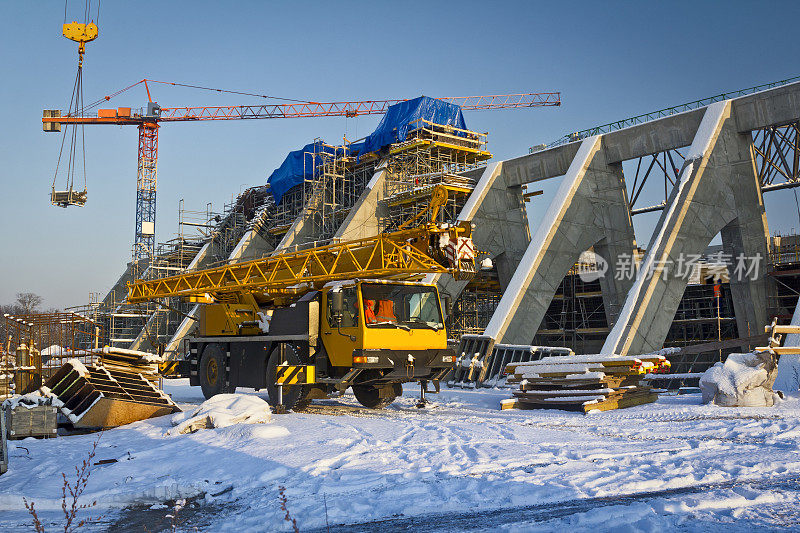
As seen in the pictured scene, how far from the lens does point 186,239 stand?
50062 mm

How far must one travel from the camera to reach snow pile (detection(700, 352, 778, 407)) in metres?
11.3

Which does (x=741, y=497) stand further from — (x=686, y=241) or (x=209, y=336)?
(x=686, y=241)

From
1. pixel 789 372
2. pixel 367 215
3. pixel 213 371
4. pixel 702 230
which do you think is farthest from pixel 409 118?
pixel 789 372

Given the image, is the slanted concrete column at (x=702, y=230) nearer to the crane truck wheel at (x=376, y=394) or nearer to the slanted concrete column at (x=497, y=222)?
the crane truck wheel at (x=376, y=394)

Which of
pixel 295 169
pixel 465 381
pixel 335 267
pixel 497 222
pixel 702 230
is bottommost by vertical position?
pixel 465 381

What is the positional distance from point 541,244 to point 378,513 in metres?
16.3

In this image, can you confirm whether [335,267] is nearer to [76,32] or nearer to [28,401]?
[28,401]

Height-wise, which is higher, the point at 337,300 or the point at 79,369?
the point at 337,300

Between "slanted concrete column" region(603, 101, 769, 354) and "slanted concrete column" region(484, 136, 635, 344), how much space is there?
120 inches

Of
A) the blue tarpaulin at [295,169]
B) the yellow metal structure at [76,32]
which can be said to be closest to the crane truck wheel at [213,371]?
the blue tarpaulin at [295,169]

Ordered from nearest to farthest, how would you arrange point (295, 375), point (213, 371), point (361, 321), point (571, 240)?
point (361, 321) → point (295, 375) → point (213, 371) → point (571, 240)

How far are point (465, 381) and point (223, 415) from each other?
9.21 meters

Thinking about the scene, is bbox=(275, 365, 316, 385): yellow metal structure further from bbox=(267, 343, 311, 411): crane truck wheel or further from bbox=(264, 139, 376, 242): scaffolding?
bbox=(264, 139, 376, 242): scaffolding

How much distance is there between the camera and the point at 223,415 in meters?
9.42
